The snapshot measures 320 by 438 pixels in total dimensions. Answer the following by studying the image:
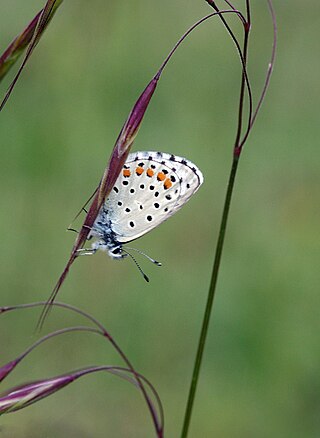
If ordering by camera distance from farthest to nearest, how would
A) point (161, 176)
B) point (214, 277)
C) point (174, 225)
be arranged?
1. point (174, 225)
2. point (161, 176)
3. point (214, 277)

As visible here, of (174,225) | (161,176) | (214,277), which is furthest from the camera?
(174,225)

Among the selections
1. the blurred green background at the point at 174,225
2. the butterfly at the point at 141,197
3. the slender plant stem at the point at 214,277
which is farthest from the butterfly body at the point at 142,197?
the blurred green background at the point at 174,225

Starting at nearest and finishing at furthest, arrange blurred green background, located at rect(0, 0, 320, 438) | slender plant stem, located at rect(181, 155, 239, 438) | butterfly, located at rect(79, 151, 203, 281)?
slender plant stem, located at rect(181, 155, 239, 438)
butterfly, located at rect(79, 151, 203, 281)
blurred green background, located at rect(0, 0, 320, 438)

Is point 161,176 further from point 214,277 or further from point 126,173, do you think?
point 214,277

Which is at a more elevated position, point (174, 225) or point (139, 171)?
point (139, 171)

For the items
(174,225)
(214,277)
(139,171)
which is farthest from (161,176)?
(174,225)

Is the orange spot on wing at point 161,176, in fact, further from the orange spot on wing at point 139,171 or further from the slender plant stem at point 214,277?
the slender plant stem at point 214,277

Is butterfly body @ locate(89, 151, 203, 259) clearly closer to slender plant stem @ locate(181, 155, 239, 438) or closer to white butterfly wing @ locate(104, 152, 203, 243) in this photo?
white butterfly wing @ locate(104, 152, 203, 243)

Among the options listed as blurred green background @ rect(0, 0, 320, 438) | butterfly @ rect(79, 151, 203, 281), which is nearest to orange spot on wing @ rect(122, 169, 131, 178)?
butterfly @ rect(79, 151, 203, 281)
